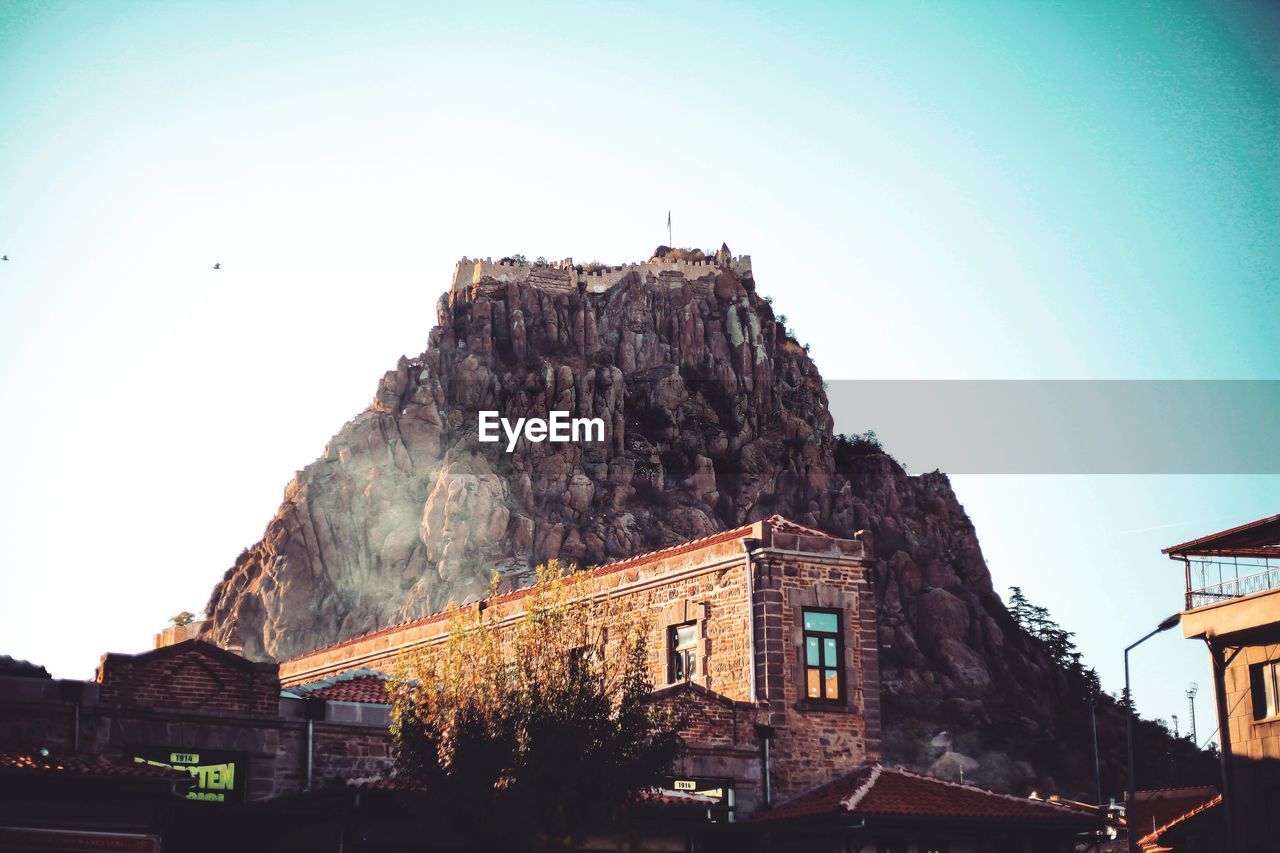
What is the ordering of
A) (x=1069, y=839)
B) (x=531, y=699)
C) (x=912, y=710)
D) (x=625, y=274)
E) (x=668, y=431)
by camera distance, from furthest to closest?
(x=625, y=274) < (x=668, y=431) < (x=912, y=710) < (x=1069, y=839) < (x=531, y=699)

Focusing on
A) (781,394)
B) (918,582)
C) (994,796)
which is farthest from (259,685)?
(781,394)

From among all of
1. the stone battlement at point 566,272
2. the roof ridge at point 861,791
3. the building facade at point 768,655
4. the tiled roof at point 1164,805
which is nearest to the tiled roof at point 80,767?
the building facade at point 768,655

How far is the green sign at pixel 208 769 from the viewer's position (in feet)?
95.6

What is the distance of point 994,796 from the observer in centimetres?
3462

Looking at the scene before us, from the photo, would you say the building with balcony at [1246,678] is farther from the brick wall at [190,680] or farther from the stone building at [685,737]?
the brick wall at [190,680]

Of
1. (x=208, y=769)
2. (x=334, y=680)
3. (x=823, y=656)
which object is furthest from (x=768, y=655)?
(x=208, y=769)

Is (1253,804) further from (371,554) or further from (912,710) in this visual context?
(371,554)

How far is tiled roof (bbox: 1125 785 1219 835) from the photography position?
5416cm

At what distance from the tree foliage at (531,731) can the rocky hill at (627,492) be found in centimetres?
7971

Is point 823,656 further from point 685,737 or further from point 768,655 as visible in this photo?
point 685,737

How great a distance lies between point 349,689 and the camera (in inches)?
1334

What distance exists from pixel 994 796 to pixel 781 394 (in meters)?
96.1

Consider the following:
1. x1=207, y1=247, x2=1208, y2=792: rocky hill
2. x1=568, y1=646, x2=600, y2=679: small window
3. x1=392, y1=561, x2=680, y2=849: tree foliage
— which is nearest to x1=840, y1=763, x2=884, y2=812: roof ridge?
x1=392, y1=561, x2=680, y2=849: tree foliage

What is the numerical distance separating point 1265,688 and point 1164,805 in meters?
19.0
